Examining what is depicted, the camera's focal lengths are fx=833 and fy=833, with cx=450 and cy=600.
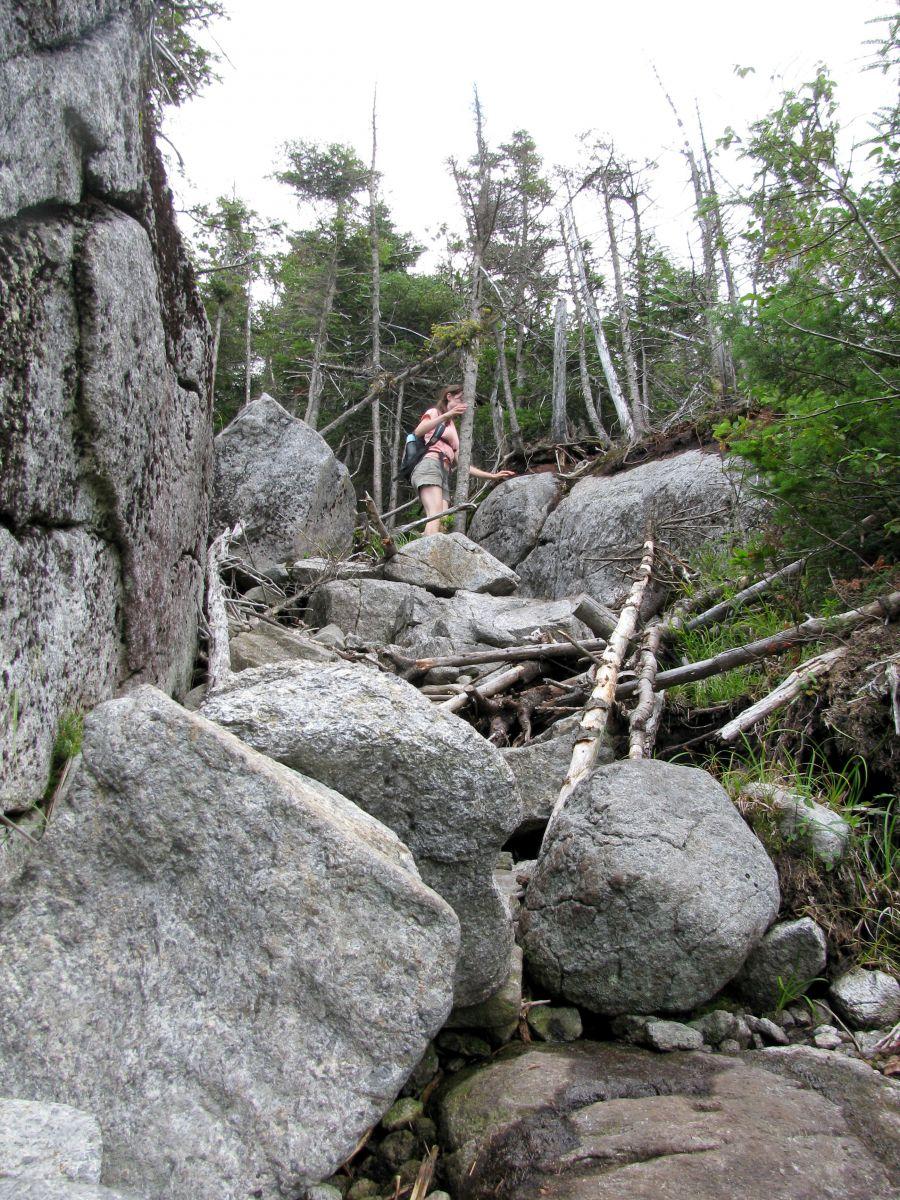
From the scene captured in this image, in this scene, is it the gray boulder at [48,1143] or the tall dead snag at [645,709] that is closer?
the gray boulder at [48,1143]

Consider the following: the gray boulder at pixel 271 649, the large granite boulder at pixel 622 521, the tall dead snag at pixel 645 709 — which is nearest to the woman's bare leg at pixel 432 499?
the large granite boulder at pixel 622 521

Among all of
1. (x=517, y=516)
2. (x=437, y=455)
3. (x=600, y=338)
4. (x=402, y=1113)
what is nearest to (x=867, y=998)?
(x=402, y=1113)

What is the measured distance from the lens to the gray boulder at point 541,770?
497cm

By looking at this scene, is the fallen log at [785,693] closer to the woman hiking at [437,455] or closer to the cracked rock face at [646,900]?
the cracked rock face at [646,900]

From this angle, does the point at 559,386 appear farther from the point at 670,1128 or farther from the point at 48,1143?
the point at 48,1143

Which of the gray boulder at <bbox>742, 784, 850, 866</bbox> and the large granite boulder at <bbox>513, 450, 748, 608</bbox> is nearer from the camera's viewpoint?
the gray boulder at <bbox>742, 784, 850, 866</bbox>

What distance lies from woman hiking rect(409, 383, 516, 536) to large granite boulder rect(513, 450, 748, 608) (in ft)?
5.47

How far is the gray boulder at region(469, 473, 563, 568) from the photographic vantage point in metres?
13.6

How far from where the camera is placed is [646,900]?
11.5ft

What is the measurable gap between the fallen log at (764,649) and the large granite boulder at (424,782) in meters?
2.78

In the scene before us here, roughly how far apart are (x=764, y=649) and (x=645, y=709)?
99 cm

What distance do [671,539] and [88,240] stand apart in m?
7.67

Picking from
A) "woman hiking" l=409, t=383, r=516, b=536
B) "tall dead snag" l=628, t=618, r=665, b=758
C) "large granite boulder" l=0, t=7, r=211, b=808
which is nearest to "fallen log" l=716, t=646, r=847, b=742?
"tall dead snag" l=628, t=618, r=665, b=758

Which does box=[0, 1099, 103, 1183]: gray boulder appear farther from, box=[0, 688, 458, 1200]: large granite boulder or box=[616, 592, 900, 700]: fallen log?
box=[616, 592, 900, 700]: fallen log
